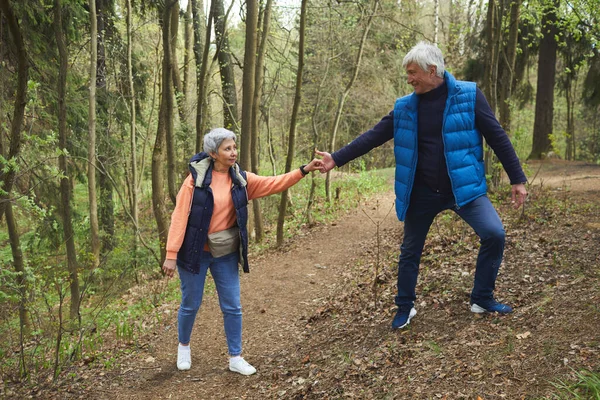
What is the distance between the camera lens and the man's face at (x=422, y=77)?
4.13 metres

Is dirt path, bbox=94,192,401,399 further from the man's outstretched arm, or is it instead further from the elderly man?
the man's outstretched arm

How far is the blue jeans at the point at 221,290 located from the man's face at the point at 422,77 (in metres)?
2.24

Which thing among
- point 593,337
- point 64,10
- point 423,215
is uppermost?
point 64,10

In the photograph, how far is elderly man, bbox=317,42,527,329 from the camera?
4145 mm

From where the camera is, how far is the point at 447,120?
13.6 feet

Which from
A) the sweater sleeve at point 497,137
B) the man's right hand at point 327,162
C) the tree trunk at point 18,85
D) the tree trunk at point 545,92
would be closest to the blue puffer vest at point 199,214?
the man's right hand at point 327,162

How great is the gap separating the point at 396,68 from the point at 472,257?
17014mm

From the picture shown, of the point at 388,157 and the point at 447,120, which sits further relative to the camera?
the point at 388,157

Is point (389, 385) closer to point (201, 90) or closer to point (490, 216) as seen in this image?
point (490, 216)

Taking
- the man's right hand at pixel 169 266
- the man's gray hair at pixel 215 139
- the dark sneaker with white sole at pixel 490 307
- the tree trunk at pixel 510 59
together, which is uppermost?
the tree trunk at pixel 510 59

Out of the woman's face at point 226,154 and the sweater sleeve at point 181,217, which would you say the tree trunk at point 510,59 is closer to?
the woman's face at point 226,154

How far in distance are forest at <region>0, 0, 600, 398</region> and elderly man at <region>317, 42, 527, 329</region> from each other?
3357 millimetres

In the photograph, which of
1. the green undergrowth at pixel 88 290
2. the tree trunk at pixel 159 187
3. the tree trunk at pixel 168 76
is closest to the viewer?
the green undergrowth at pixel 88 290

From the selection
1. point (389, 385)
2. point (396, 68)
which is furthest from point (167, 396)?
point (396, 68)
